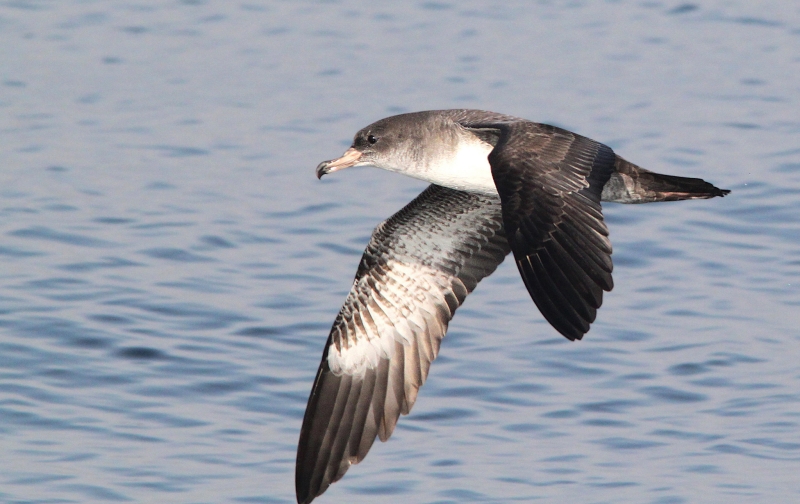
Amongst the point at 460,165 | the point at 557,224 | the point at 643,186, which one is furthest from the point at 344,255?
the point at 557,224

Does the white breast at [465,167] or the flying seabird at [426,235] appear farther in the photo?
the white breast at [465,167]

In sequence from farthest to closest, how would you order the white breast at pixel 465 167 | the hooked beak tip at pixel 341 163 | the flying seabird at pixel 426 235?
the hooked beak tip at pixel 341 163 < the white breast at pixel 465 167 < the flying seabird at pixel 426 235

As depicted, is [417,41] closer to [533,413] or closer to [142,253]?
[142,253]

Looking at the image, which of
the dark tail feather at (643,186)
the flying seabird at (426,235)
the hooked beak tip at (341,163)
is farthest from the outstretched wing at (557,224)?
the hooked beak tip at (341,163)

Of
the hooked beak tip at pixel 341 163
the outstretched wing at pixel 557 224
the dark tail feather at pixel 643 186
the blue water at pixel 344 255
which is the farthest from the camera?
the blue water at pixel 344 255

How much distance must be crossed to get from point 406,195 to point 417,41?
366 centimetres

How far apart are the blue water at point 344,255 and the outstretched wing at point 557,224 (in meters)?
1.85

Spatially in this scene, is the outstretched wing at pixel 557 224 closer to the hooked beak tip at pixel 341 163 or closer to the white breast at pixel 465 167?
the white breast at pixel 465 167

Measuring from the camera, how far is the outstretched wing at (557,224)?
654cm

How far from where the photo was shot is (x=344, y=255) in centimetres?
1081

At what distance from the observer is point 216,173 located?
1231cm

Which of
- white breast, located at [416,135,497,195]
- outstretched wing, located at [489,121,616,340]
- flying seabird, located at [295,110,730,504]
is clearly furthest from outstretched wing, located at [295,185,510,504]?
outstretched wing, located at [489,121,616,340]

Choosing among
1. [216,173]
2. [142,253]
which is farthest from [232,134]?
[142,253]

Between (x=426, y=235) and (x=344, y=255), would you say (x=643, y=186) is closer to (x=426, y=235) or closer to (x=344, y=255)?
(x=426, y=235)
